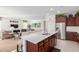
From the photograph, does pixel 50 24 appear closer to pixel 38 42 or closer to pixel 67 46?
pixel 38 42

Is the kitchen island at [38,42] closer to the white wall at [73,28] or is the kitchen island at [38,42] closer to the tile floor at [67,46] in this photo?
the tile floor at [67,46]

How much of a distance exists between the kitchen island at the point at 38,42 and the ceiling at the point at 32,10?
1.19 feet

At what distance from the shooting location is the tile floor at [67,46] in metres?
1.87

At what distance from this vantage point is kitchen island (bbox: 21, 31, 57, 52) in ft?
6.14

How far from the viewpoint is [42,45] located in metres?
1.89

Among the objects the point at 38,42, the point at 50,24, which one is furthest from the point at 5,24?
the point at 50,24

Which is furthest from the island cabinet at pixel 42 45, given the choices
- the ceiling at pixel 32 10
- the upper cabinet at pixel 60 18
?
the ceiling at pixel 32 10

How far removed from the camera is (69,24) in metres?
1.94

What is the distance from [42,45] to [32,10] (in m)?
0.69

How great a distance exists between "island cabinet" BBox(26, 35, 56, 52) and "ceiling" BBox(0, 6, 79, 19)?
0.46 meters
